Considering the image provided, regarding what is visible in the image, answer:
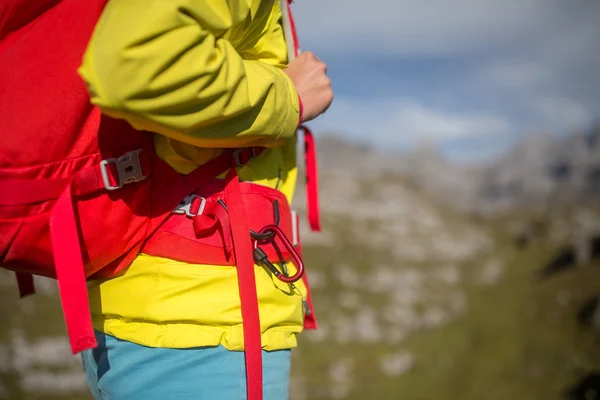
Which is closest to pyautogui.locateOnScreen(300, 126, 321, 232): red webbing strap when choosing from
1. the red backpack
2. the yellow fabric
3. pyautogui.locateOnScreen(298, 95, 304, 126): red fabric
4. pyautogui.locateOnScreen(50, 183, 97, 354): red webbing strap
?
the yellow fabric

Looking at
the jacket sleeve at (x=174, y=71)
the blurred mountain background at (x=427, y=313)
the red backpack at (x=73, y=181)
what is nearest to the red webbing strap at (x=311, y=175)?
the red backpack at (x=73, y=181)

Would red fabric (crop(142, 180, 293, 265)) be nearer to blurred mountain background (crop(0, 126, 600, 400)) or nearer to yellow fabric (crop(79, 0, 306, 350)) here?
yellow fabric (crop(79, 0, 306, 350))

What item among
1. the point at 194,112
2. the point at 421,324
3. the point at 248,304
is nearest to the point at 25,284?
the point at 248,304

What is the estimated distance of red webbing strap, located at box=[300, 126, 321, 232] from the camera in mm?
1507

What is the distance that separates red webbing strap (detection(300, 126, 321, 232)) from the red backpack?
49 cm

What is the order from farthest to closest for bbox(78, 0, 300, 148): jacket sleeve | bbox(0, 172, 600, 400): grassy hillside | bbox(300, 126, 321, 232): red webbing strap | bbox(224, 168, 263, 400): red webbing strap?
bbox(0, 172, 600, 400): grassy hillside
bbox(300, 126, 321, 232): red webbing strap
bbox(224, 168, 263, 400): red webbing strap
bbox(78, 0, 300, 148): jacket sleeve

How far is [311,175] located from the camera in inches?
59.4

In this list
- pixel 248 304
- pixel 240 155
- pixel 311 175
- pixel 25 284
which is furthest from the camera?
pixel 311 175

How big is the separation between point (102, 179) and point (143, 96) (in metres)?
0.24

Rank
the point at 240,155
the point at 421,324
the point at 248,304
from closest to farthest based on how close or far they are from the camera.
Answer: the point at 248,304 < the point at 240,155 < the point at 421,324

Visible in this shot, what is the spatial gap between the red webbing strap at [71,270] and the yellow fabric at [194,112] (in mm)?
140

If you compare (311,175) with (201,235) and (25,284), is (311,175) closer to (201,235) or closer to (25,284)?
(201,235)

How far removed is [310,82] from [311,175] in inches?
15.5

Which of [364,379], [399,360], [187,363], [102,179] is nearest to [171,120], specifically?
[102,179]
